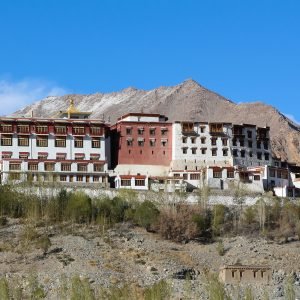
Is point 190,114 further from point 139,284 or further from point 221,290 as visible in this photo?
point 221,290

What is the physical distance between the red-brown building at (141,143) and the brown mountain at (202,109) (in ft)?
146

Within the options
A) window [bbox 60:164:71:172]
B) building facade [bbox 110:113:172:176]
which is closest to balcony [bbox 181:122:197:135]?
building facade [bbox 110:113:172:176]

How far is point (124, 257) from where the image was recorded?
7944cm

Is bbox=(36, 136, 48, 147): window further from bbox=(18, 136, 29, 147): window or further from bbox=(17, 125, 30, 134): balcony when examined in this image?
bbox=(17, 125, 30, 134): balcony

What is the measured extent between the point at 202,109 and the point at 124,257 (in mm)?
80002

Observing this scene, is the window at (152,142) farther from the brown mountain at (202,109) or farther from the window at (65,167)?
the brown mountain at (202,109)

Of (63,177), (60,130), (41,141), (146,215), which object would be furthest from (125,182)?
(146,215)

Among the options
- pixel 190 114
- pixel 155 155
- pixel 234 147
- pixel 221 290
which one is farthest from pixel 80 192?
pixel 190 114

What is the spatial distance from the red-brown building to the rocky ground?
13.8 meters

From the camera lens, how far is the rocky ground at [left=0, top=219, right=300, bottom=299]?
7450 cm

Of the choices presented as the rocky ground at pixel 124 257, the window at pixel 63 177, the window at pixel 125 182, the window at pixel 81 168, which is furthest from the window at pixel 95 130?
the rocky ground at pixel 124 257

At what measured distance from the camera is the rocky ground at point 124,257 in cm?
7450

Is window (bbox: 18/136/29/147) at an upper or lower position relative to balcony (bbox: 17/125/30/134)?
lower

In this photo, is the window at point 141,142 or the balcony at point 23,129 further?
the window at point 141,142
